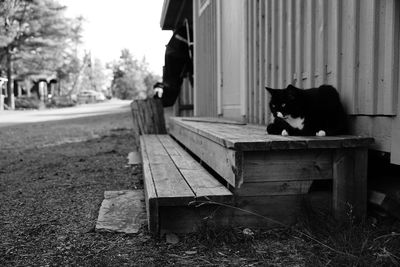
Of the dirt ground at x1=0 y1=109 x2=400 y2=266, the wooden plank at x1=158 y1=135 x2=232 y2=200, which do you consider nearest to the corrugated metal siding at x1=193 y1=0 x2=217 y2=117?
the wooden plank at x1=158 y1=135 x2=232 y2=200

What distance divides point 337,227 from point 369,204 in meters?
0.33

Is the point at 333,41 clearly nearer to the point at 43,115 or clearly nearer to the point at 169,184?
Result: the point at 169,184

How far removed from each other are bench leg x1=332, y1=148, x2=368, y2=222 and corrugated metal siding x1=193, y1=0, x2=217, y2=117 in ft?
11.9

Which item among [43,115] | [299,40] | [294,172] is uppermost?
[299,40]

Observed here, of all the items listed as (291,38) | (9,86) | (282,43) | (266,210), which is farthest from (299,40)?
(9,86)

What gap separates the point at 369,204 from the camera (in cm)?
244

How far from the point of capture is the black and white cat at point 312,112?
2500 millimetres

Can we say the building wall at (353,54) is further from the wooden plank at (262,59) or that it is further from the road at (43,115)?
the road at (43,115)

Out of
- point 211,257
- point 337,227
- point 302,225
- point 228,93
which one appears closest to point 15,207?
point 211,257

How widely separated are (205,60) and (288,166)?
4.50 meters

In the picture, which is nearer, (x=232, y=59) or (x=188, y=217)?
(x=188, y=217)

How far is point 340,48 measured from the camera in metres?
2.60

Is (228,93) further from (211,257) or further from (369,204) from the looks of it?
(211,257)

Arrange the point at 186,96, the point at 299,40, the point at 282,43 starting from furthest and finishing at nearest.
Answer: the point at 186,96 < the point at 282,43 < the point at 299,40
